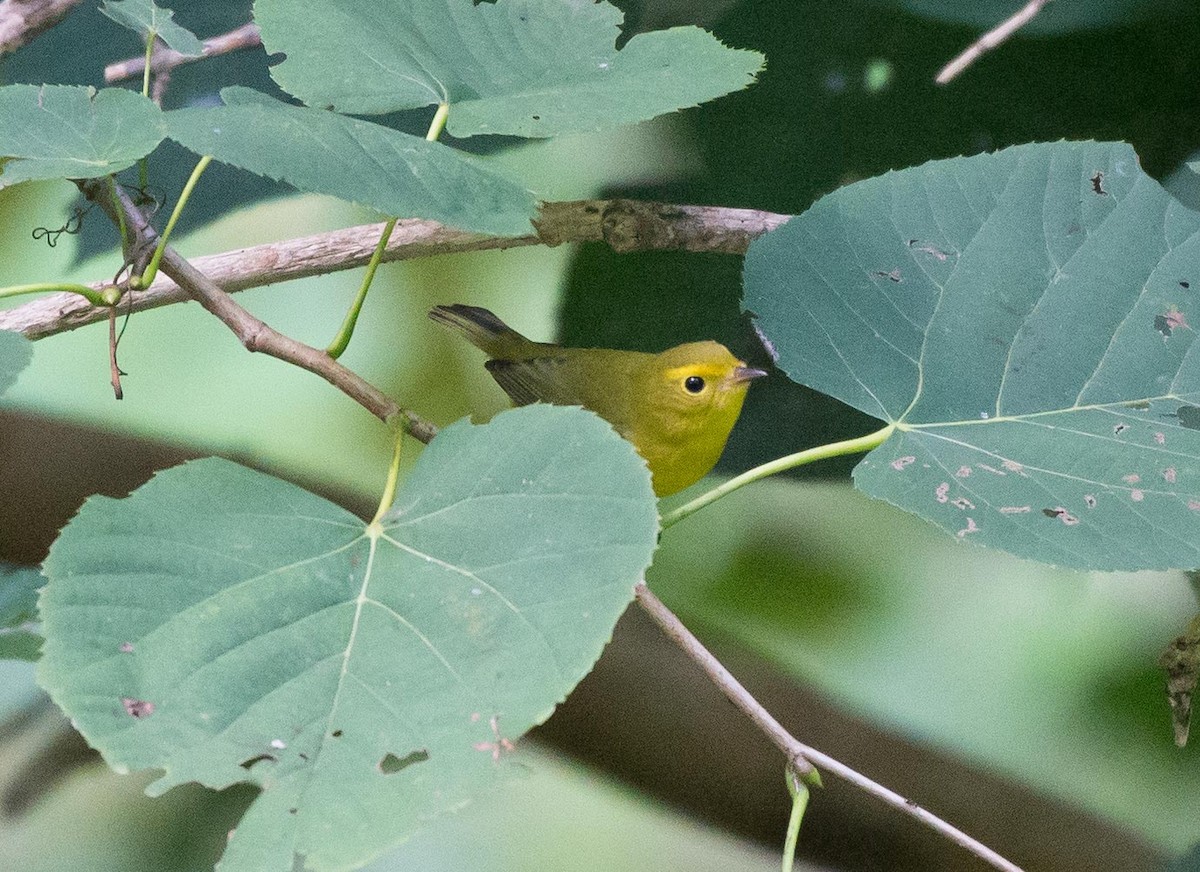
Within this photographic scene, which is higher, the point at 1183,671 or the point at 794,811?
the point at 794,811

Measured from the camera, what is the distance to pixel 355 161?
1.69 ft

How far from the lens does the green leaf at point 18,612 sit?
0.93 meters

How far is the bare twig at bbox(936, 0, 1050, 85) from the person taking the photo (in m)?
1.05

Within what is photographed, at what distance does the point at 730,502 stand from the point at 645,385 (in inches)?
7.0

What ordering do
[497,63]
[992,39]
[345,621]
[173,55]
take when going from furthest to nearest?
[173,55] → [992,39] → [497,63] → [345,621]

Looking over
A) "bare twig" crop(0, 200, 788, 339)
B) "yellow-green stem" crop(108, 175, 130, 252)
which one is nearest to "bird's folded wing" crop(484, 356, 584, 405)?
"bare twig" crop(0, 200, 788, 339)

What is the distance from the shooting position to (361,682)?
1.45 ft

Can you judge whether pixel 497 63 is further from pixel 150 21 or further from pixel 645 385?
pixel 645 385

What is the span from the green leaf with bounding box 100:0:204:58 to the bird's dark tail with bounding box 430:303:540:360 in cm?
50

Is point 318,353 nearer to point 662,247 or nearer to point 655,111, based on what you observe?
point 655,111

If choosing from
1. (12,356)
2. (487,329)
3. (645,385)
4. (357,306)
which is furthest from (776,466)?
(487,329)

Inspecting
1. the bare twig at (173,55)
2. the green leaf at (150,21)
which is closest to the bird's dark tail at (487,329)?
the bare twig at (173,55)

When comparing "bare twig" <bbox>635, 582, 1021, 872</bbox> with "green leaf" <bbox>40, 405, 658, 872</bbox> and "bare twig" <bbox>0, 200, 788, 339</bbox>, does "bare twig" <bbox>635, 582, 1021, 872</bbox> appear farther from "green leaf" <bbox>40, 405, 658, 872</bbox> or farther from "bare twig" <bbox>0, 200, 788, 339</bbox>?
"bare twig" <bbox>0, 200, 788, 339</bbox>

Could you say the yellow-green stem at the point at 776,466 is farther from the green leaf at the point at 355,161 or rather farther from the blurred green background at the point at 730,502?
the blurred green background at the point at 730,502
